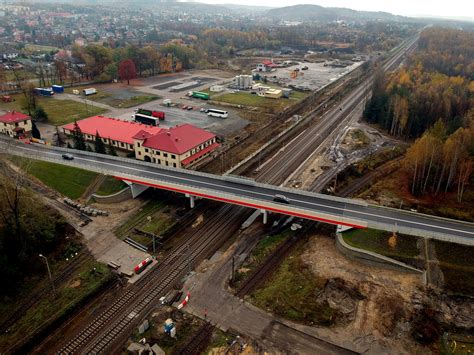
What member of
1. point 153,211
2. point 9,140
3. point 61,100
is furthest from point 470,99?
point 61,100

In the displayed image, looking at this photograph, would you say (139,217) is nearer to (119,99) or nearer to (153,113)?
(153,113)

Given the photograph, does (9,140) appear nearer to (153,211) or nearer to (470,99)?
(153,211)

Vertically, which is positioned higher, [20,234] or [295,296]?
[20,234]

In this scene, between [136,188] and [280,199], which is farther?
[136,188]

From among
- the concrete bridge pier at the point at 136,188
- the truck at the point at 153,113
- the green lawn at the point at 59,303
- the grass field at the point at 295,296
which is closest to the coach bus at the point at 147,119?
the truck at the point at 153,113

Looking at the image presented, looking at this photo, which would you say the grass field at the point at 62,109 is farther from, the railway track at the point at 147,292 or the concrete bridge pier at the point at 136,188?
the railway track at the point at 147,292

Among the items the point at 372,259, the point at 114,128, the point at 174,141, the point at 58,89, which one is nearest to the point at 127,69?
the point at 58,89
